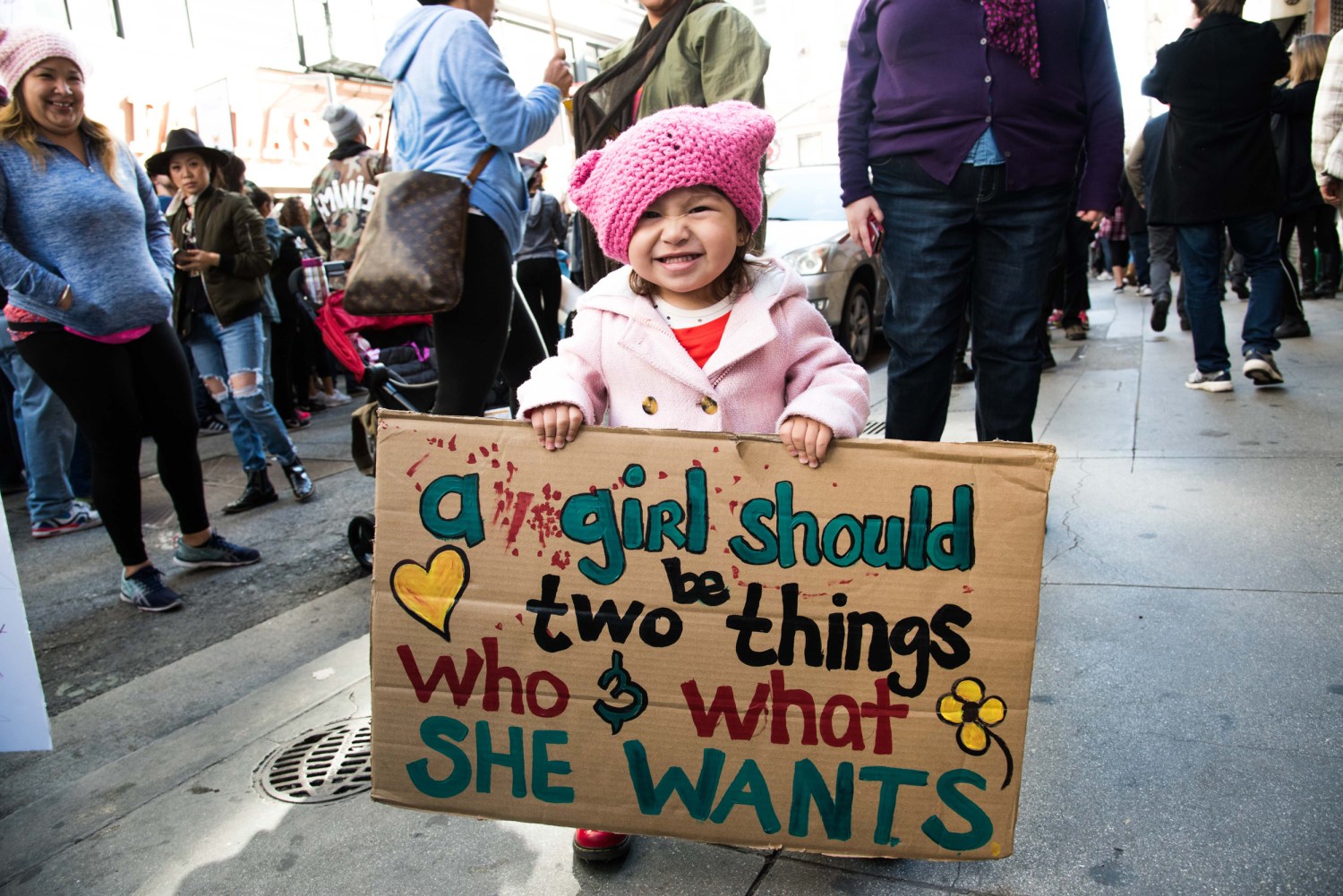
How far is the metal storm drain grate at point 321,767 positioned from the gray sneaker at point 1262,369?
4890mm

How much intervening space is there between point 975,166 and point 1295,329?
5572 mm

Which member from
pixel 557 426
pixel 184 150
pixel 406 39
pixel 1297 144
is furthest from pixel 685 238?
pixel 1297 144

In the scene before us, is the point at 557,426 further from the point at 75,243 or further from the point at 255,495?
the point at 255,495

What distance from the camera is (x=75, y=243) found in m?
3.29

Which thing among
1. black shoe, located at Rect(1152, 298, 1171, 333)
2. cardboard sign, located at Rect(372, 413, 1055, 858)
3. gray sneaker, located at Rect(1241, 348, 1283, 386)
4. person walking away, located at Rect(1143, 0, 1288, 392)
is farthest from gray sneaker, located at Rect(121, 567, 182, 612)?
black shoe, located at Rect(1152, 298, 1171, 333)

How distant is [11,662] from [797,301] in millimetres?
1846

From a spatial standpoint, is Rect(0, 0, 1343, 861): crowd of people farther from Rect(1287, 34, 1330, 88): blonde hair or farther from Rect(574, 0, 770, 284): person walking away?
Rect(1287, 34, 1330, 88): blonde hair

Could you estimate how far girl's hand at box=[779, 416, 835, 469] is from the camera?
1.52 m

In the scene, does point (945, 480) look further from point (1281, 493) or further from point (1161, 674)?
point (1281, 493)

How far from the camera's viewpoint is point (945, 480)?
151cm

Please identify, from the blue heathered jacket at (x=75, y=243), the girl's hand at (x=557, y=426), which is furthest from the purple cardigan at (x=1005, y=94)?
the blue heathered jacket at (x=75, y=243)

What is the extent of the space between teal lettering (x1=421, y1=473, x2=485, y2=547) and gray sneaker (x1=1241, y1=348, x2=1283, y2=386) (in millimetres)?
4952

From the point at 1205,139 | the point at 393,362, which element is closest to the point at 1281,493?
the point at 1205,139

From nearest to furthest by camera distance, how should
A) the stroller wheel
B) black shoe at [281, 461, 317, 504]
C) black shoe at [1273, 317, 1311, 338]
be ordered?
the stroller wheel, black shoe at [281, 461, 317, 504], black shoe at [1273, 317, 1311, 338]
